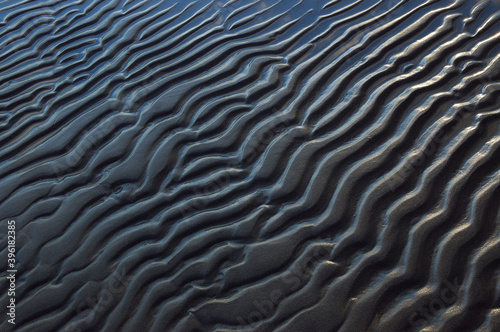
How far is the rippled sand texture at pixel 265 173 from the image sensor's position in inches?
105

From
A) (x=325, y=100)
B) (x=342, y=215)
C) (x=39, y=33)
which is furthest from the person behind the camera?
(x=39, y=33)

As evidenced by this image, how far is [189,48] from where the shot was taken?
15.8 feet

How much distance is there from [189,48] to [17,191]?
2.22 metres

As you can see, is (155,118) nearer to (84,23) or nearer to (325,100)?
(325,100)

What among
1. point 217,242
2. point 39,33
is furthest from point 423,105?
point 39,33

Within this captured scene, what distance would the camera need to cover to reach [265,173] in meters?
3.37

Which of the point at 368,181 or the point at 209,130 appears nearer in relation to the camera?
the point at 368,181

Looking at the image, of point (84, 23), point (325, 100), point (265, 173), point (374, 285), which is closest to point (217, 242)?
point (265, 173)

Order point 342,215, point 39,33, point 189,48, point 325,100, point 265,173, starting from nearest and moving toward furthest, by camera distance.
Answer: point 342,215
point 265,173
point 325,100
point 189,48
point 39,33

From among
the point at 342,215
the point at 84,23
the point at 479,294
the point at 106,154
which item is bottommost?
the point at 479,294

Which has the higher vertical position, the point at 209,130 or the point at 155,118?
the point at 155,118

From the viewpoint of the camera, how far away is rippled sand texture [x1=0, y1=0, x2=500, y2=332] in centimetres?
267

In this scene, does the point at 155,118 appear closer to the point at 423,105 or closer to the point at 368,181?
the point at 368,181

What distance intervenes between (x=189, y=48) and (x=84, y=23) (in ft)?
5.28
